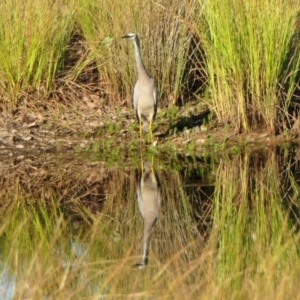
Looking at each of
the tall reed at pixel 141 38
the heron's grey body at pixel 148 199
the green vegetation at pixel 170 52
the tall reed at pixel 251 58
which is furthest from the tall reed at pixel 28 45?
the heron's grey body at pixel 148 199

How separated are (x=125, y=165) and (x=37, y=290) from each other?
16.4 ft

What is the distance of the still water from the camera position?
5258mm

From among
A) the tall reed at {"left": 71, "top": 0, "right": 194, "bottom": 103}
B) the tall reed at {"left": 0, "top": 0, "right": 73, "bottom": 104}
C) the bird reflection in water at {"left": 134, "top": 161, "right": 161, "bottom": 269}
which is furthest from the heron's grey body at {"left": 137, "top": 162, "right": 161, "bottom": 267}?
the tall reed at {"left": 0, "top": 0, "right": 73, "bottom": 104}

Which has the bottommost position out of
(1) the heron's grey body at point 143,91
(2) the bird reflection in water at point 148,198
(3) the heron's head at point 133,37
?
(2) the bird reflection in water at point 148,198

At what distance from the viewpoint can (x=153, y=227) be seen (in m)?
7.41

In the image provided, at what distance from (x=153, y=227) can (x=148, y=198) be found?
39.3 inches

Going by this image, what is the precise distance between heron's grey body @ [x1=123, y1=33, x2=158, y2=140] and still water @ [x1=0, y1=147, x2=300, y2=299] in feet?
1.95

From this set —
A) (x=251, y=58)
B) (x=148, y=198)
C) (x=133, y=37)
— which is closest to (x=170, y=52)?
(x=133, y=37)

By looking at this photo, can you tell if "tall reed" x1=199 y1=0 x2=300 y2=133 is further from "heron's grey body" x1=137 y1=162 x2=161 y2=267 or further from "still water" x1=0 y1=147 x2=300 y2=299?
"heron's grey body" x1=137 y1=162 x2=161 y2=267

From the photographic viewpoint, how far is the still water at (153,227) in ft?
17.3

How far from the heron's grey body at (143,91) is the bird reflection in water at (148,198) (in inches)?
28.6

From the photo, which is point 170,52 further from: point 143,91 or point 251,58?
point 251,58

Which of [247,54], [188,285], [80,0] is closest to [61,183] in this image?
[247,54]

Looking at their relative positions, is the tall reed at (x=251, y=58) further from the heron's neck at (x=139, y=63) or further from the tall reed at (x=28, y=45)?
the tall reed at (x=28, y=45)
